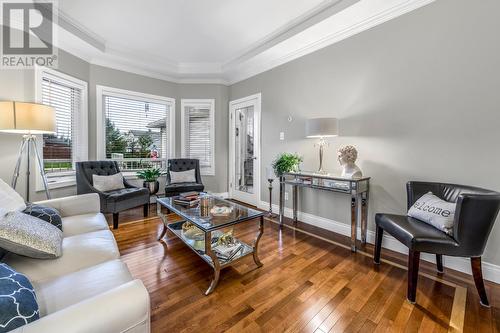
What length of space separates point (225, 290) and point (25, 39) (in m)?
3.90

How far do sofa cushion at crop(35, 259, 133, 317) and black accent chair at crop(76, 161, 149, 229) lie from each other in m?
1.90

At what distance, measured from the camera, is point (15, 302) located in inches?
27.6

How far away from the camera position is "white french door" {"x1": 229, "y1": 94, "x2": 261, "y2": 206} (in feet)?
13.4

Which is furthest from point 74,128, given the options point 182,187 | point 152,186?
point 182,187

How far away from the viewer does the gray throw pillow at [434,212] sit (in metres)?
1.67

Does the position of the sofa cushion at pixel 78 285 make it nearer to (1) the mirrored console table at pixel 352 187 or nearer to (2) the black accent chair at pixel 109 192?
(2) the black accent chair at pixel 109 192

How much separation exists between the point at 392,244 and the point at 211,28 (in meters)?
3.54

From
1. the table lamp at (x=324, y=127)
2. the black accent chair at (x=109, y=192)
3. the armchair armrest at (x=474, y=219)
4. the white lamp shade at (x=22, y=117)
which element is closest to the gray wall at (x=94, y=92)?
the black accent chair at (x=109, y=192)

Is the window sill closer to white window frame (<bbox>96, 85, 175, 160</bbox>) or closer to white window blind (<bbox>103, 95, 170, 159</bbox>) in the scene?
white window frame (<bbox>96, 85, 175, 160</bbox>)

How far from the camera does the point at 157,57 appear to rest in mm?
3945

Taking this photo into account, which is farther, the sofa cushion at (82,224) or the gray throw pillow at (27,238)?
the sofa cushion at (82,224)

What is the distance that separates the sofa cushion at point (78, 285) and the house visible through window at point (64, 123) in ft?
9.69

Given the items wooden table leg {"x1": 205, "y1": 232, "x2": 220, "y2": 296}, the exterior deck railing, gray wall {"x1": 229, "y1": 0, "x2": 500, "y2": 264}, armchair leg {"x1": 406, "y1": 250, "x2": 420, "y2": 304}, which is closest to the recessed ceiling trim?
gray wall {"x1": 229, "y1": 0, "x2": 500, "y2": 264}

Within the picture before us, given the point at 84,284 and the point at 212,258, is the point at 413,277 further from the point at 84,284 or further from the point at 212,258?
the point at 84,284
